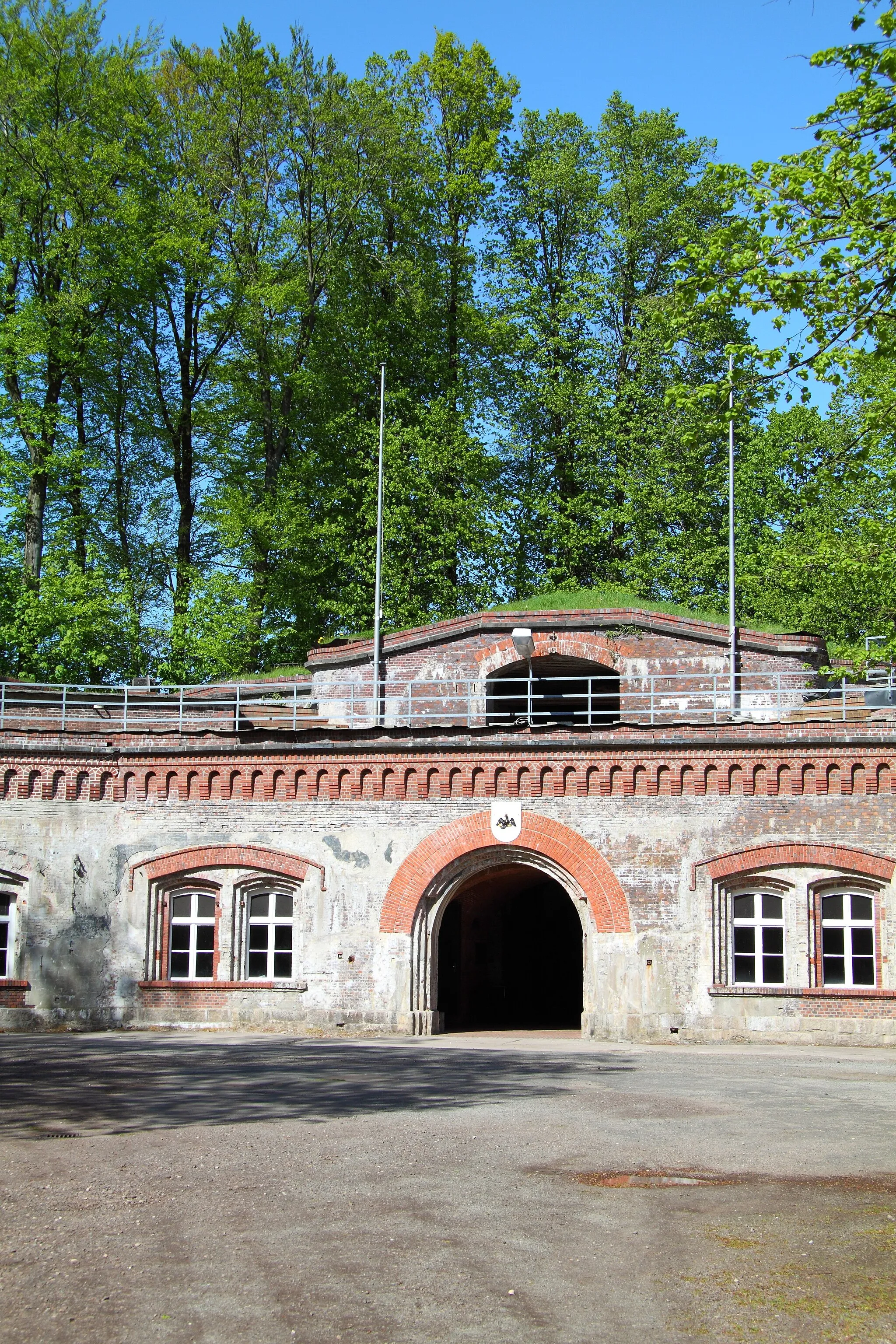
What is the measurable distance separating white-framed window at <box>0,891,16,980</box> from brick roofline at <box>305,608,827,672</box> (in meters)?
7.64

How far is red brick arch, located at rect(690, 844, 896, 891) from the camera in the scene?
62.6 feet

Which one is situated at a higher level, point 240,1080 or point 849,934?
point 849,934

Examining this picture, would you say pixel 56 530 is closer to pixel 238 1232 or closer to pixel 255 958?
pixel 255 958

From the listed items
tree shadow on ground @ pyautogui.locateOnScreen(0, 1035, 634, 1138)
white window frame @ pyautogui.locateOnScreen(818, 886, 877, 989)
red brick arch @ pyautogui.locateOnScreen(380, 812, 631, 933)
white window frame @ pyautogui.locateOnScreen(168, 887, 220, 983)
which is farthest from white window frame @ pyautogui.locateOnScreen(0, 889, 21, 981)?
white window frame @ pyautogui.locateOnScreen(818, 886, 877, 989)

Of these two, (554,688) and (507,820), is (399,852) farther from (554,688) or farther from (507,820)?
(554,688)

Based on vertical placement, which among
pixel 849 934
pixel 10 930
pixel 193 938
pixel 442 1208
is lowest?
pixel 442 1208

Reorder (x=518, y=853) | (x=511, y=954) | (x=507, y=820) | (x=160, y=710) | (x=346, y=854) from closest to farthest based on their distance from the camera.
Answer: (x=507, y=820), (x=518, y=853), (x=346, y=854), (x=160, y=710), (x=511, y=954)

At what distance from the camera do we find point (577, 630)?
82.5 feet

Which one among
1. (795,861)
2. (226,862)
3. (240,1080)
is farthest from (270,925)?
(795,861)

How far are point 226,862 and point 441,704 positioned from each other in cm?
589

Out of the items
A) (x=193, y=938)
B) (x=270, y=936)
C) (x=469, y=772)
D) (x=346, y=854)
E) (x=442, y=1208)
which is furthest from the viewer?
(x=193, y=938)

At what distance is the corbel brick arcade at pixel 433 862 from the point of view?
1933cm

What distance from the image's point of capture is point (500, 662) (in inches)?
993

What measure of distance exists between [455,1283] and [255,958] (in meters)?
14.2
